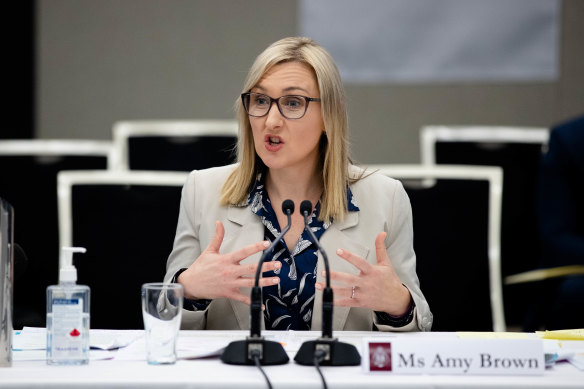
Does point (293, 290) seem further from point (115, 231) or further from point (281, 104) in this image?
point (115, 231)

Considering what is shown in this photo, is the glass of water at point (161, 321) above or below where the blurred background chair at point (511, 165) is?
below

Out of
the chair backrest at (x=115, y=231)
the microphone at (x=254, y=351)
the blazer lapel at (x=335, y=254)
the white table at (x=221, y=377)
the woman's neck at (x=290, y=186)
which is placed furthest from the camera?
the chair backrest at (x=115, y=231)

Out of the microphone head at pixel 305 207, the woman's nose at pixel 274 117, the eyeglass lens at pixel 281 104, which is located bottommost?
the microphone head at pixel 305 207

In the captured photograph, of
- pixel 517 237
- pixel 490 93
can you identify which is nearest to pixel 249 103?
pixel 517 237

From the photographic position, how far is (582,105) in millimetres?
4770

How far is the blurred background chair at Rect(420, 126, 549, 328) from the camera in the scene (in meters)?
2.90

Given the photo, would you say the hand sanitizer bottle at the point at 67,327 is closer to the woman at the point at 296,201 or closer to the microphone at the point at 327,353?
the microphone at the point at 327,353

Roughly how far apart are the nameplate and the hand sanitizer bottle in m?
0.48

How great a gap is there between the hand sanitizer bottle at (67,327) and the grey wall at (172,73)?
12.0 feet

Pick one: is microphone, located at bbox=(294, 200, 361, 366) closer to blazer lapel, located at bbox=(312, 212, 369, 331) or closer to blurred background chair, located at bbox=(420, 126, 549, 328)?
blazer lapel, located at bbox=(312, 212, 369, 331)

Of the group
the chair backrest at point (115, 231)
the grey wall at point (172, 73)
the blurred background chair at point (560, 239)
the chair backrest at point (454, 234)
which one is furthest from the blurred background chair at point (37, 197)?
the grey wall at point (172, 73)

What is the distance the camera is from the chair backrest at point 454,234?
2.35 metres

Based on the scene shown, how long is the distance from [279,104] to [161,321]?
801mm

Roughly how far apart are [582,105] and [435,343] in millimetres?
3874
